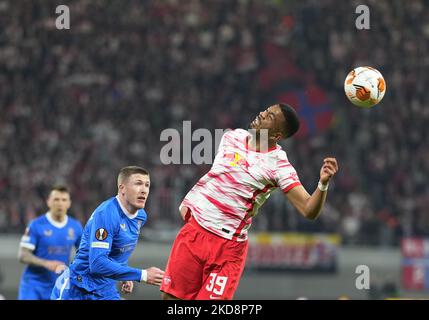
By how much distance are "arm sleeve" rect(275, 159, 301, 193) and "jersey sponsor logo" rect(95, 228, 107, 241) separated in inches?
59.5

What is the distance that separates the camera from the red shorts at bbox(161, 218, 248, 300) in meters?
7.10

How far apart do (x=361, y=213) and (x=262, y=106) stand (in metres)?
4.75

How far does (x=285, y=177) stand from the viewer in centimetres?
704

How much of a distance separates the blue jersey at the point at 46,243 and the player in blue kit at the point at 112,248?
9.00 feet

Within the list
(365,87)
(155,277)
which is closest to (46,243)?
(155,277)

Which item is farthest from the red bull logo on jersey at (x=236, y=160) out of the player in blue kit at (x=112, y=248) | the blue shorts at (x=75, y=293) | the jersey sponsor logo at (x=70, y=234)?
the jersey sponsor logo at (x=70, y=234)

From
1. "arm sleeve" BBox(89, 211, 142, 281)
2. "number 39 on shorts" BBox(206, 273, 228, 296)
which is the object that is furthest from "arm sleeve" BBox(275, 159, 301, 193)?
"arm sleeve" BBox(89, 211, 142, 281)

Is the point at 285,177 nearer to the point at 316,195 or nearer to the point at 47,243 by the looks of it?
the point at 316,195

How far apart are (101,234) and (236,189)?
119 cm

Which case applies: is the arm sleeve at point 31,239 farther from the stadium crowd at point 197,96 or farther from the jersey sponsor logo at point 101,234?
the stadium crowd at point 197,96

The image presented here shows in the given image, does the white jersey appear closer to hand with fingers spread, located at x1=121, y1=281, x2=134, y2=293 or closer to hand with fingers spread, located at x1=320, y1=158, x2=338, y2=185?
hand with fingers spread, located at x1=320, y1=158, x2=338, y2=185
